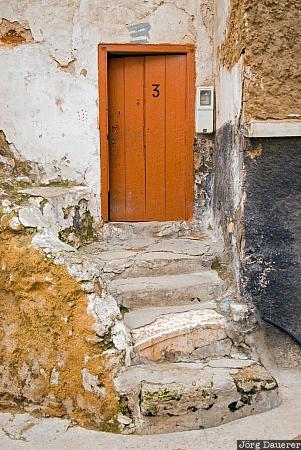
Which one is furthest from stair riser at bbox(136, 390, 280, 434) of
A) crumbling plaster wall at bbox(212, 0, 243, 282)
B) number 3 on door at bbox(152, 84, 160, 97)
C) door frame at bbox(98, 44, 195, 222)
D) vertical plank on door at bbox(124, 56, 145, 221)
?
number 3 on door at bbox(152, 84, 160, 97)

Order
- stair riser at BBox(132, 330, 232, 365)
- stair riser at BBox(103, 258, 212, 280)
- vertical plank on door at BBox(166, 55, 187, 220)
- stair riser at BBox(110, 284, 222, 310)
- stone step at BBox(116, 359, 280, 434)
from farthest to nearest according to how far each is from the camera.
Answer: vertical plank on door at BBox(166, 55, 187, 220), stair riser at BBox(103, 258, 212, 280), stair riser at BBox(110, 284, 222, 310), stair riser at BBox(132, 330, 232, 365), stone step at BBox(116, 359, 280, 434)

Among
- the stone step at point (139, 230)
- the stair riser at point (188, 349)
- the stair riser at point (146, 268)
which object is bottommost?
the stair riser at point (188, 349)

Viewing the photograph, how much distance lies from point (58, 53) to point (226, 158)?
6.86 ft

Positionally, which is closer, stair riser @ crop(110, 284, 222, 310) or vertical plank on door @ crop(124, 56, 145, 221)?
stair riser @ crop(110, 284, 222, 310)

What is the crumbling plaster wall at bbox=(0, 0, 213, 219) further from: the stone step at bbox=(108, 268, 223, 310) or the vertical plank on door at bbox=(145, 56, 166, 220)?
the stone step at bbox=(108, 268, 223, 310)

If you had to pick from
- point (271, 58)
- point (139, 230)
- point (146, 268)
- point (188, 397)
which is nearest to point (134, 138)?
point (139, 230)

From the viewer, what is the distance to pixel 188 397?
3.08m

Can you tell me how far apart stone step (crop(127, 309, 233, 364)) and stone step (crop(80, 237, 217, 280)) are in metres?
0.58

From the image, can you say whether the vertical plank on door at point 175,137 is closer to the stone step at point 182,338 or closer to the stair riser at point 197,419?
the stone step at point 182,338

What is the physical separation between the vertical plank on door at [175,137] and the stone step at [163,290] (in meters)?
1.48

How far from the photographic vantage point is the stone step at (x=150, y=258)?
4270 millimetres

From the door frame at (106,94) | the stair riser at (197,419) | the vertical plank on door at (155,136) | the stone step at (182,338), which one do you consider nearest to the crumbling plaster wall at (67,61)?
the door frame at (106,94)

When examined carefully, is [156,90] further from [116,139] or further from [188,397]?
[188,397]

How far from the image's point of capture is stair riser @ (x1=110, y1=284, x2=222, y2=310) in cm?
395
